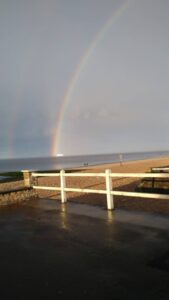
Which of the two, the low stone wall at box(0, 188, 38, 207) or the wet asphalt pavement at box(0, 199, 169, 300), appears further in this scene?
the low stone wall at box(0, 188, 38, 207)

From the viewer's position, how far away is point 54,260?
581 cm

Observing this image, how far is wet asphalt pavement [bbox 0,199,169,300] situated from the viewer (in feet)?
14.8

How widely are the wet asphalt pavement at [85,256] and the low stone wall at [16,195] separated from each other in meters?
2.59

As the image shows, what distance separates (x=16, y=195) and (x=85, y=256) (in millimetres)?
7294

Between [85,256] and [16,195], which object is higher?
[16,195]

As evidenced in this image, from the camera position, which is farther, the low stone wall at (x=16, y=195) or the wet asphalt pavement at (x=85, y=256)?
the low stone wall at (x=16, y=195)

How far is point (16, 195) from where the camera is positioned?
12.7 meters

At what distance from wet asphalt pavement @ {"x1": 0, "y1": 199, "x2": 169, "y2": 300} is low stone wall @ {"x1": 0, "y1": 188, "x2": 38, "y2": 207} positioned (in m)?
2.59

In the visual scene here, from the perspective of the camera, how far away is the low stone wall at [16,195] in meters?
12.2

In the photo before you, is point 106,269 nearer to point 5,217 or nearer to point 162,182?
point 5,217

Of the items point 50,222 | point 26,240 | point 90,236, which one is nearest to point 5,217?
point 50,222

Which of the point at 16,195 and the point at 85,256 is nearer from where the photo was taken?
the point at 85,256

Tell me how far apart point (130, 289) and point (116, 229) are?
Answer: 3.38 meters

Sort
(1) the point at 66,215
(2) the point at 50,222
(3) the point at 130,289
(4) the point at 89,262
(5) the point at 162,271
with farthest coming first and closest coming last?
1. (1) the point at 66,215
2. (2) the point at 50,222
3. (4) the point at 89,262
4. (5) the point at 162,271
5. (3) the point at 130,289
